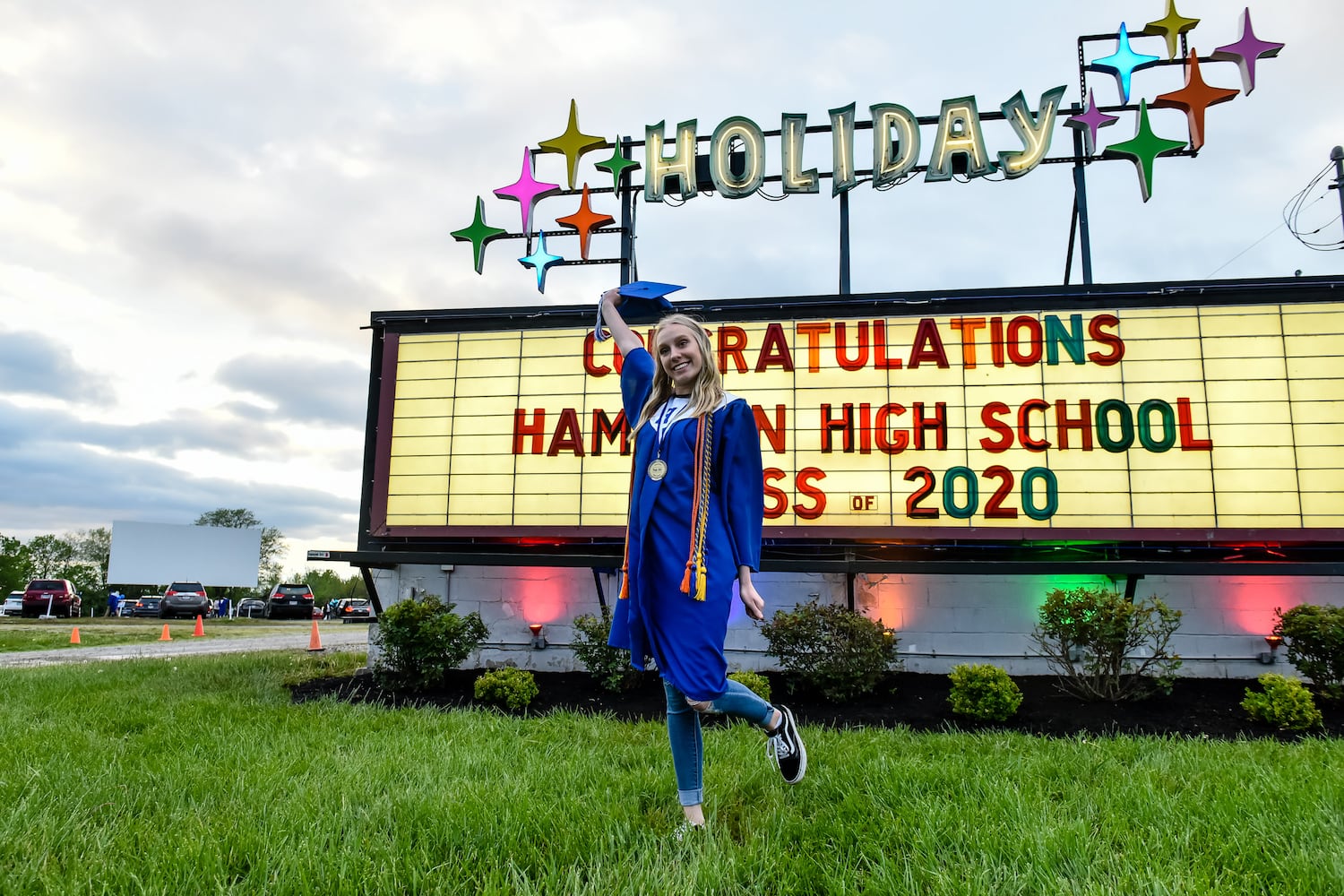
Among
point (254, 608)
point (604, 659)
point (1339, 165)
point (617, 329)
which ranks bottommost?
point (254, 608)

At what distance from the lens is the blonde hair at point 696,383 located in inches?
142

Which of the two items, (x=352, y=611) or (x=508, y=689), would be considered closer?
(x=508, y=689)

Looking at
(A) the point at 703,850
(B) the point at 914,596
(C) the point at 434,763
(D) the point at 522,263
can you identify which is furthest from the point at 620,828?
(D) the point at 522,263

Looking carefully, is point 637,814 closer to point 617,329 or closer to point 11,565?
point 617,329

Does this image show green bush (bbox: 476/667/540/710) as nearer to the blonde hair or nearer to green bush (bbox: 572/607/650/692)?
green bush (bbox: 572/607/650/692)

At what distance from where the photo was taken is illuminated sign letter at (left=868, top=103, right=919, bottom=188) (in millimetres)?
11195

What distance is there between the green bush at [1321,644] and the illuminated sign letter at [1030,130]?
659cm

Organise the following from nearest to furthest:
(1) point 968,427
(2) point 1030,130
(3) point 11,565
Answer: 1. (1) point 968,427
2. (2) point 1030,130
3. (3) point 11,565

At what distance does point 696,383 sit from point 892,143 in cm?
929

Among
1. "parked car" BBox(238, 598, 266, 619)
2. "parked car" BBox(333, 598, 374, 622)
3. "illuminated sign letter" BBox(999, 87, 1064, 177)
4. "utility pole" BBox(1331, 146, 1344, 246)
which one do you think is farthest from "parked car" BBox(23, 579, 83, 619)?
"utility pole" BBox(1331, 146, 1344, 246)

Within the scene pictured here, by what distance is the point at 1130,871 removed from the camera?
2729mm

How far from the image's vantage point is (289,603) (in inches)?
1506

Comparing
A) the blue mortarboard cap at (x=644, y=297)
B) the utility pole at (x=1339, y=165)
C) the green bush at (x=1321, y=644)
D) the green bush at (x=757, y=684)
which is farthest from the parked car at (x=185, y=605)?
the utility pole at (x=1339, y=165)

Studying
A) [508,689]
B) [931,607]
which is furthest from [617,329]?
[931,607]
